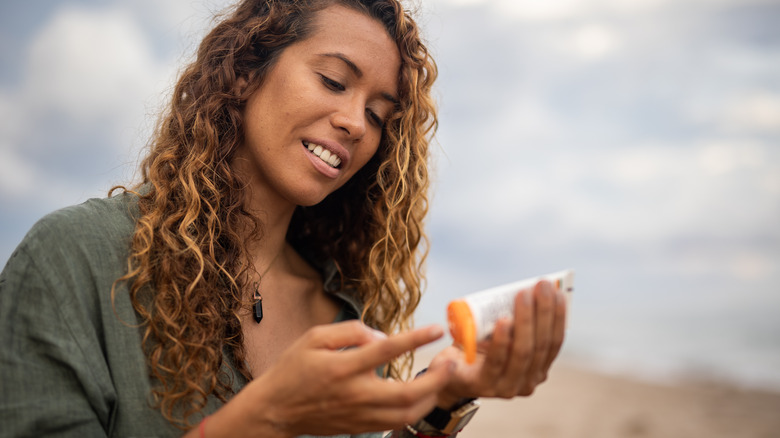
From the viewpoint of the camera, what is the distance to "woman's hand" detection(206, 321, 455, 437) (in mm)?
1179

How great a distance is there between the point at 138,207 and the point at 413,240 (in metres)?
1.24

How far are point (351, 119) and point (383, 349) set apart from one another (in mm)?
1180

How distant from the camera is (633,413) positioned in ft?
22.9

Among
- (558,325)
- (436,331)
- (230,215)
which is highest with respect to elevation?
(230,215)

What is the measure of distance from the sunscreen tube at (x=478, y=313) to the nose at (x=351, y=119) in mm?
990

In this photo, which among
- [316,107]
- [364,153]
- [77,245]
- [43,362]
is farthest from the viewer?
[364,153]

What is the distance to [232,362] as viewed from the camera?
1.95 m

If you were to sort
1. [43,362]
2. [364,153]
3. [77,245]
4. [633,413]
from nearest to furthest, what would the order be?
[43,362] → [77,245] → [364,153] → [633,413]

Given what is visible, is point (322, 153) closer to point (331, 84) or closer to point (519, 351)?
point (331, 84)

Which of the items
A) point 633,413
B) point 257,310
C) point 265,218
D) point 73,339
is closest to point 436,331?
point 73,339

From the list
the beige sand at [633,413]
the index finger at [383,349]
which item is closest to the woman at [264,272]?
the index finger at [383,349]

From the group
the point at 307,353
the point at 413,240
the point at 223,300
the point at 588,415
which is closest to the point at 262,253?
the point at 223,300

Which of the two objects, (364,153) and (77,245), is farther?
(364,153)

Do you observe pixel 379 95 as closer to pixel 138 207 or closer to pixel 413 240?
pixel 413 240
